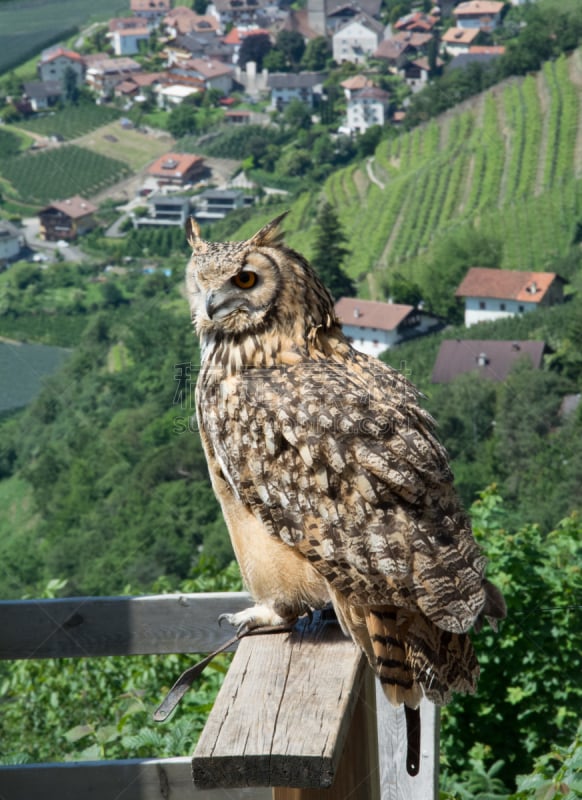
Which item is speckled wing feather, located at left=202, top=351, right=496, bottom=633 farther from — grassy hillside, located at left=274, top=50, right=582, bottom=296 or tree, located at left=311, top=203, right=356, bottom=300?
grassy hillside, located at left=274, top=50, right=582, bottom=296

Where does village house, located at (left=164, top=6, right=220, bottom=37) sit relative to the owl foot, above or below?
above

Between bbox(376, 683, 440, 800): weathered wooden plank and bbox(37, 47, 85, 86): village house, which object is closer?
bbox(376, 683, 440, 800): weathered wooden plank

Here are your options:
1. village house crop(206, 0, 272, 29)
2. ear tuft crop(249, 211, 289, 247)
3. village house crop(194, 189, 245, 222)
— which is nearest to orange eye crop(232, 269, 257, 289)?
ear tuft crop(249, 211, 289, 247)

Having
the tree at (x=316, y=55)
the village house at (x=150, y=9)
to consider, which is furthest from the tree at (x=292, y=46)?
the village house at (x=150, y=9)

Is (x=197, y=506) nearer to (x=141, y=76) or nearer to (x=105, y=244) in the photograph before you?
(x=105, y=244)

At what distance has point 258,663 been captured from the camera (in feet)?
7.06

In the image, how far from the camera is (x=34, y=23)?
7.43 meters

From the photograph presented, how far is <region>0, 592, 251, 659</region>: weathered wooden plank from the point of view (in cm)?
270

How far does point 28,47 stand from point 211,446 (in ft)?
19.5

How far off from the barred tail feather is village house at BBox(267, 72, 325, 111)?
25.1 ft

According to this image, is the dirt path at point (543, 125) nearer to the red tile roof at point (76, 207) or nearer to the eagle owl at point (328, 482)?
the red tile roof at point (76, 207)

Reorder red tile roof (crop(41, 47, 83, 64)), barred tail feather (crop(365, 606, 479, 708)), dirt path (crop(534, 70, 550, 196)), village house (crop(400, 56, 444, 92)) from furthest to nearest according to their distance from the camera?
1. dirt path (crop(534, 70, 550, 196))
2. village house (crop(400, 56, 444, 92))
3. red tile roof (crop(41, 47, 83, 64))
4. barred tail feather (crop(365, 606, 479, 708))

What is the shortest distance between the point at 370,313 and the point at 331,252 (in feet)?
2.16

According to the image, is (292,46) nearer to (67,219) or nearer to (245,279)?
(67,219)
